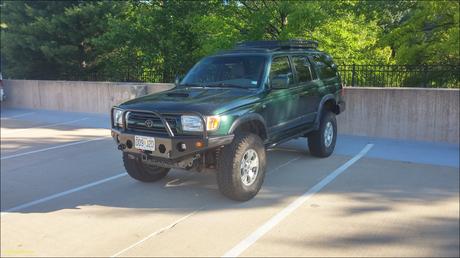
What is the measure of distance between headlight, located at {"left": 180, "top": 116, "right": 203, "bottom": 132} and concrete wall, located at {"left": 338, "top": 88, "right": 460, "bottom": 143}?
18.3 feet

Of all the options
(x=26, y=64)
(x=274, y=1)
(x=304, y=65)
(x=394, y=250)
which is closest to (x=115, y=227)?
(x=394, y=250)

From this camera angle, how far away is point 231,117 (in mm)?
5305

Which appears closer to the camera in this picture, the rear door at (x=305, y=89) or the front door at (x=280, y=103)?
the front door at (x=280, y=103)

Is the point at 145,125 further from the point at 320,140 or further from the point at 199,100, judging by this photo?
the point at 320,140

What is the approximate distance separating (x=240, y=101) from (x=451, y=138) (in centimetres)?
523

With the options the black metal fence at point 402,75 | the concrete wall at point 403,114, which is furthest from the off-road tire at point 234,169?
the black metal fence at point 402,75

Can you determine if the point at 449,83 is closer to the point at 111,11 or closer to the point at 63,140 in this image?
the point at 63,140

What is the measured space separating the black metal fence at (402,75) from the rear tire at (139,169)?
623cm

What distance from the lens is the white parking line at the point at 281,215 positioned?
4195 millimetres

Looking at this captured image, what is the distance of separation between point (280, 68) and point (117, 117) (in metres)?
2.39

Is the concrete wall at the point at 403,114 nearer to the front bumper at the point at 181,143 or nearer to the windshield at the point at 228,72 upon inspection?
the windshield at the point at 228,72

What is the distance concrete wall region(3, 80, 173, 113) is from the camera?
1319 cm

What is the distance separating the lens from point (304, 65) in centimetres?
726

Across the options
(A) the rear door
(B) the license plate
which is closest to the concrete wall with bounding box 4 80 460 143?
(A) the rear door
